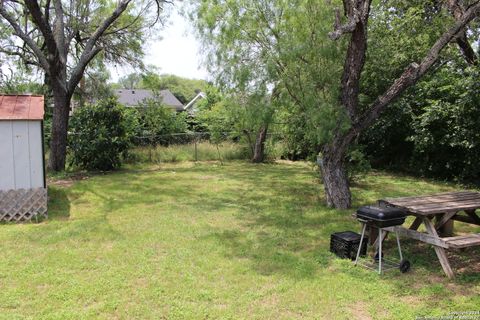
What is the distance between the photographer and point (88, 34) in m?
13.4

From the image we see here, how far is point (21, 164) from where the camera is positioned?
22.3ft

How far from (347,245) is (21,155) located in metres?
5.70

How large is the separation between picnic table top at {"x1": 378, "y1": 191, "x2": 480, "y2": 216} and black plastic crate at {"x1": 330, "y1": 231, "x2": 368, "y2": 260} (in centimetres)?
57

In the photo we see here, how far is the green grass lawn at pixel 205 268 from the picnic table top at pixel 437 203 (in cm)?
67

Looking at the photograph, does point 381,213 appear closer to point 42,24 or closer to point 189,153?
point 42,24

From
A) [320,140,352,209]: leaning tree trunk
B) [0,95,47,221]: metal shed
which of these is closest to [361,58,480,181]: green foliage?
[320,140,352,209]: leaning tree trunk

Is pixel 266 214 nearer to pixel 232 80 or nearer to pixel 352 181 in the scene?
pixel 232 80

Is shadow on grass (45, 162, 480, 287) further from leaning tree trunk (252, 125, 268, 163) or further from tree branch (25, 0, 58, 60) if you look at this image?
tree branch (25, 0, 58, 60)

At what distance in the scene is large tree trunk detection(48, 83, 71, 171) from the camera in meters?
11.5

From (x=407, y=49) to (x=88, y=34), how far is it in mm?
10549

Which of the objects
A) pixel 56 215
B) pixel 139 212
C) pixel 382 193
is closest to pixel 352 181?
pixel 382 193

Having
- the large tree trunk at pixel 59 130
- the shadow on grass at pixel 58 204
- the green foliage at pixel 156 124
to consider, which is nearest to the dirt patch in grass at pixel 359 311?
the shadow on grass at pixel 58 204

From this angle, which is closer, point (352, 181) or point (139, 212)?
point (139, 212)

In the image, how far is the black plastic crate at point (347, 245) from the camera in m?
4.66
